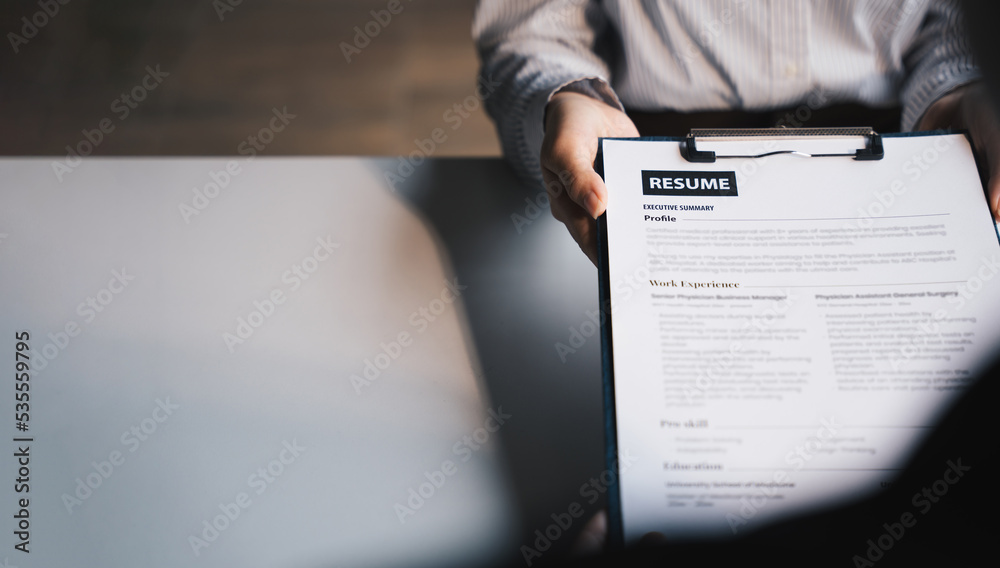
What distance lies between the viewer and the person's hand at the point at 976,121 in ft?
1.55

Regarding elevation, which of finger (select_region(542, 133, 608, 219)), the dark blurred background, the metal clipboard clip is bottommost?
the dark blurred background

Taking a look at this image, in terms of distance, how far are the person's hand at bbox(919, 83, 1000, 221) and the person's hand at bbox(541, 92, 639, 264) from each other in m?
0.30

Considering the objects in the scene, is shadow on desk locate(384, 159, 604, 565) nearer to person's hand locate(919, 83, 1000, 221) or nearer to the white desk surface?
the white desk surface

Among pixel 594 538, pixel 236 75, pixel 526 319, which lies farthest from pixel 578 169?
pixel 236 75

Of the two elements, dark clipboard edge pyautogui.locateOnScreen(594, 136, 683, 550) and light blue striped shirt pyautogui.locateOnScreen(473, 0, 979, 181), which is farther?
light blue striped shirt pyautogui.locateOnScreen(473, 0, 979, 181)

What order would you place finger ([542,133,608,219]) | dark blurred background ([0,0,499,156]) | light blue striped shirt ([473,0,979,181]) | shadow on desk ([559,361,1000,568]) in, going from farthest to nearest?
dark blurred background ([0,0,499,156]), light blue striped shirt ([473,0,979,181]), finger ([542,133,608,219]), shadow on desk ([559,361,1000,568])

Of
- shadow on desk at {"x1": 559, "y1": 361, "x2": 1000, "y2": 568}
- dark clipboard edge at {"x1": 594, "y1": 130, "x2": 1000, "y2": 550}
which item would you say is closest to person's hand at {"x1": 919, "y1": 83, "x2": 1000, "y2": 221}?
dark clipboard edge at {"x1": 594, "y1": 130, "x2": 1000, "y2": 550}

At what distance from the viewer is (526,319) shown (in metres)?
0.58

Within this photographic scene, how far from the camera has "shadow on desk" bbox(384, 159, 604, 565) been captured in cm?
50

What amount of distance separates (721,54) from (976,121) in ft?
0.87

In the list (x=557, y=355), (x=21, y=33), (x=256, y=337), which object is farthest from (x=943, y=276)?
(x=21, y=33)

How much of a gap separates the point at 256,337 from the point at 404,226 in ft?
0.68

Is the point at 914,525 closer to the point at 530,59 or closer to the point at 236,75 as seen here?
the point at 530,59

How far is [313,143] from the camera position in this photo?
1.58 meters
